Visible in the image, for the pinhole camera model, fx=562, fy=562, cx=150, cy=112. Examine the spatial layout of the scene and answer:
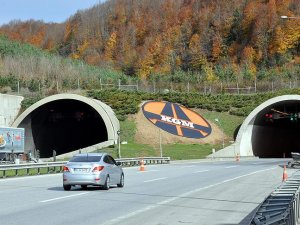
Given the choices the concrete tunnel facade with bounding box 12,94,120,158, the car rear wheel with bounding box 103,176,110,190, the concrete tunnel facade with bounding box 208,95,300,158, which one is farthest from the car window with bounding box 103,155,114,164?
the concrete tunnel facade with bounding box 208,95,300,158

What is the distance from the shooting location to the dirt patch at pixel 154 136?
6342 cm

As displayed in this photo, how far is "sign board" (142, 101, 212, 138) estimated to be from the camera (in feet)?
218

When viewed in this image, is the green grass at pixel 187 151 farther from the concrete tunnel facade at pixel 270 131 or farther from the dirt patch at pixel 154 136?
the concrete tunnel facade at pixel 270 131

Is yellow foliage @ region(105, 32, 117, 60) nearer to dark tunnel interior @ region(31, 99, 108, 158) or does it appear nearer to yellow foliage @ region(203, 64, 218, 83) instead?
yellow foliage @ region(203, 64, 218, 83)

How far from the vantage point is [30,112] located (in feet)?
203

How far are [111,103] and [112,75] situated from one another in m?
26.3

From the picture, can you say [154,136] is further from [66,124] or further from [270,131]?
[270,131]

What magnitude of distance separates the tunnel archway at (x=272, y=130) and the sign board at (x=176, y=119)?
5.03 m

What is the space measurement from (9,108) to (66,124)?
29.4ft

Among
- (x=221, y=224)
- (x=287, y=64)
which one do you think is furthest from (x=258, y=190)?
(x=287, y=64)

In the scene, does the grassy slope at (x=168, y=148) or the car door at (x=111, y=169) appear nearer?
the car door at (x=111, y=169)

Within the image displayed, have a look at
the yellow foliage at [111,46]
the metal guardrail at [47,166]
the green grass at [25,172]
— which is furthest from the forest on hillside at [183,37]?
the green grass at [25,172]

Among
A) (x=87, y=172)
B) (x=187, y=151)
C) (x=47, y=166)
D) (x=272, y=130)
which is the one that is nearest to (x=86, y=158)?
(x=87, y=172)

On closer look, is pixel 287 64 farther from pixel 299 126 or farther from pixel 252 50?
pixel 299 126
